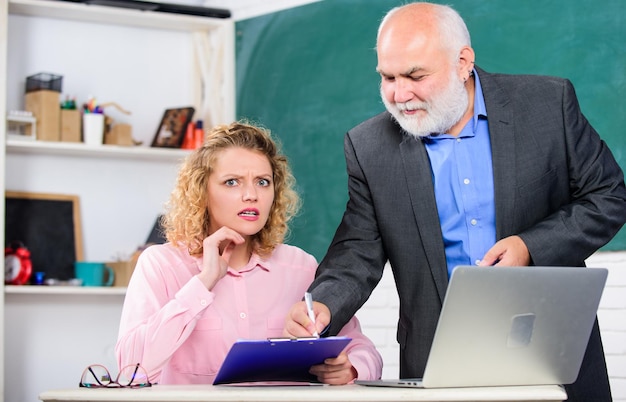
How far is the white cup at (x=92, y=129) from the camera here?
4.45 metres

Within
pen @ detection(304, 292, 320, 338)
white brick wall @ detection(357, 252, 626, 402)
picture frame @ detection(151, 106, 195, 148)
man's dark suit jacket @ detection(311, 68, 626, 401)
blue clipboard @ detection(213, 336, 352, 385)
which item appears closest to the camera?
blue clipboard @ detection(213, 336, 352, 385)

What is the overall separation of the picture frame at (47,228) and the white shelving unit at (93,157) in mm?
55

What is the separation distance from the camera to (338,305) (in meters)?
2.16

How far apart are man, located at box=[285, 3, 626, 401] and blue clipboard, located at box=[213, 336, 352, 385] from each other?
0.29 m

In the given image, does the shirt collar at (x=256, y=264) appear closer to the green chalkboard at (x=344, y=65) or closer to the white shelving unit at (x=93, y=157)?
the green chalkboard at (x=344, y=65)

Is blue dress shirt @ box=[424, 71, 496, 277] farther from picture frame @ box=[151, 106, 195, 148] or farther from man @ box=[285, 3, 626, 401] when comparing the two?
picture frame @ box=[151, 106, 195, 148]

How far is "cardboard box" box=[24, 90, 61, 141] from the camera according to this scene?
4.31 metres

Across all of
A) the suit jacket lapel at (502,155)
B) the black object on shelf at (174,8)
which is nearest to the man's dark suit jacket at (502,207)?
the suit jacket lapel at (502,155)

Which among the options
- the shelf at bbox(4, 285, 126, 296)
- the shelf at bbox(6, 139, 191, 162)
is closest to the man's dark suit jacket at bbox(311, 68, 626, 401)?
the shelf at bbox(6, 139, 191, 162)

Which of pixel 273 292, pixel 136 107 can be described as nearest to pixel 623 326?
pixel 273 292

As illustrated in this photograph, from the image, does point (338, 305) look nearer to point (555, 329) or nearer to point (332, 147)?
point (555, 329)

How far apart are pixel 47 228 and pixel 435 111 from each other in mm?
2672

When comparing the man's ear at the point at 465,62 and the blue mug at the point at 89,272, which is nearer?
the man's ear at the point at 465,62

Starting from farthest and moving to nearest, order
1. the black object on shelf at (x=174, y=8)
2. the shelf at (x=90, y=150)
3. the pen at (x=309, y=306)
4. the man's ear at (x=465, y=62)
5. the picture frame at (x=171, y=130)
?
the picture frame at (x=171, y=130) → the black object on shelf at (x=174, y=8) → the shelf at (x=90, y=150) → the man's ear at (x=465, y=62) → the pen at (x=309, y=306)
